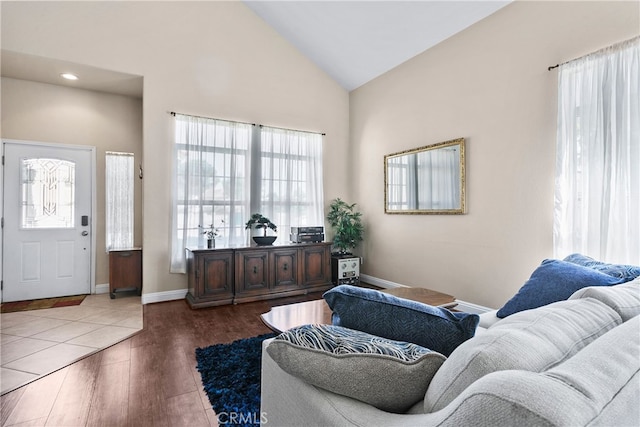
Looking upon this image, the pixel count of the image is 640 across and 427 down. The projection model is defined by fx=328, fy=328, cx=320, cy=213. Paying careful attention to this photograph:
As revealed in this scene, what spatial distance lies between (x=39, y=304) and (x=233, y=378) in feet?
11.4

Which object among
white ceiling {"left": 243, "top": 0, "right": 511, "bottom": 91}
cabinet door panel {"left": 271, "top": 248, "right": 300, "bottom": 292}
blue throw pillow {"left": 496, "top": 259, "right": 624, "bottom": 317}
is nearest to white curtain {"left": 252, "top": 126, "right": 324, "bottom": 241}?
cabinet door panel {"left": 271, "top": 248, "right": 300, "bottom": 292}

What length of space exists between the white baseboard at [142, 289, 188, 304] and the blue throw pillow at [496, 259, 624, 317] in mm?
3786

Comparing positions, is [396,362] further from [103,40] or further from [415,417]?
[103,40]

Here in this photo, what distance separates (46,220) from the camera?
4.43 m

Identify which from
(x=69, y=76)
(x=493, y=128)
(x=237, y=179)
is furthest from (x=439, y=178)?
(x=69, y=76)

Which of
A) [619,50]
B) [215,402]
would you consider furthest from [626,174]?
[215,402]

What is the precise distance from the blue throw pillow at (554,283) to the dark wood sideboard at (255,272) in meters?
2.91

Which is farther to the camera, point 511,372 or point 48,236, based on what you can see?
point 48,236

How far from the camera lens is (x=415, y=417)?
0.71 m

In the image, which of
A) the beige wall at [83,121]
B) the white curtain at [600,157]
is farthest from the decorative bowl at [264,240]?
the white curtain at [600,157]

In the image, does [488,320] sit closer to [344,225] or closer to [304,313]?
[304,313]

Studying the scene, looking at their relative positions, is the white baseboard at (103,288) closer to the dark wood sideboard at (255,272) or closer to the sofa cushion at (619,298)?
the dark wood sideboard at (255,272)

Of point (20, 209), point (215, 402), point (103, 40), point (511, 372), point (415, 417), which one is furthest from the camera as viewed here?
point (20, 209)

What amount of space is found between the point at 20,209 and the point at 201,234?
2.34 metres
